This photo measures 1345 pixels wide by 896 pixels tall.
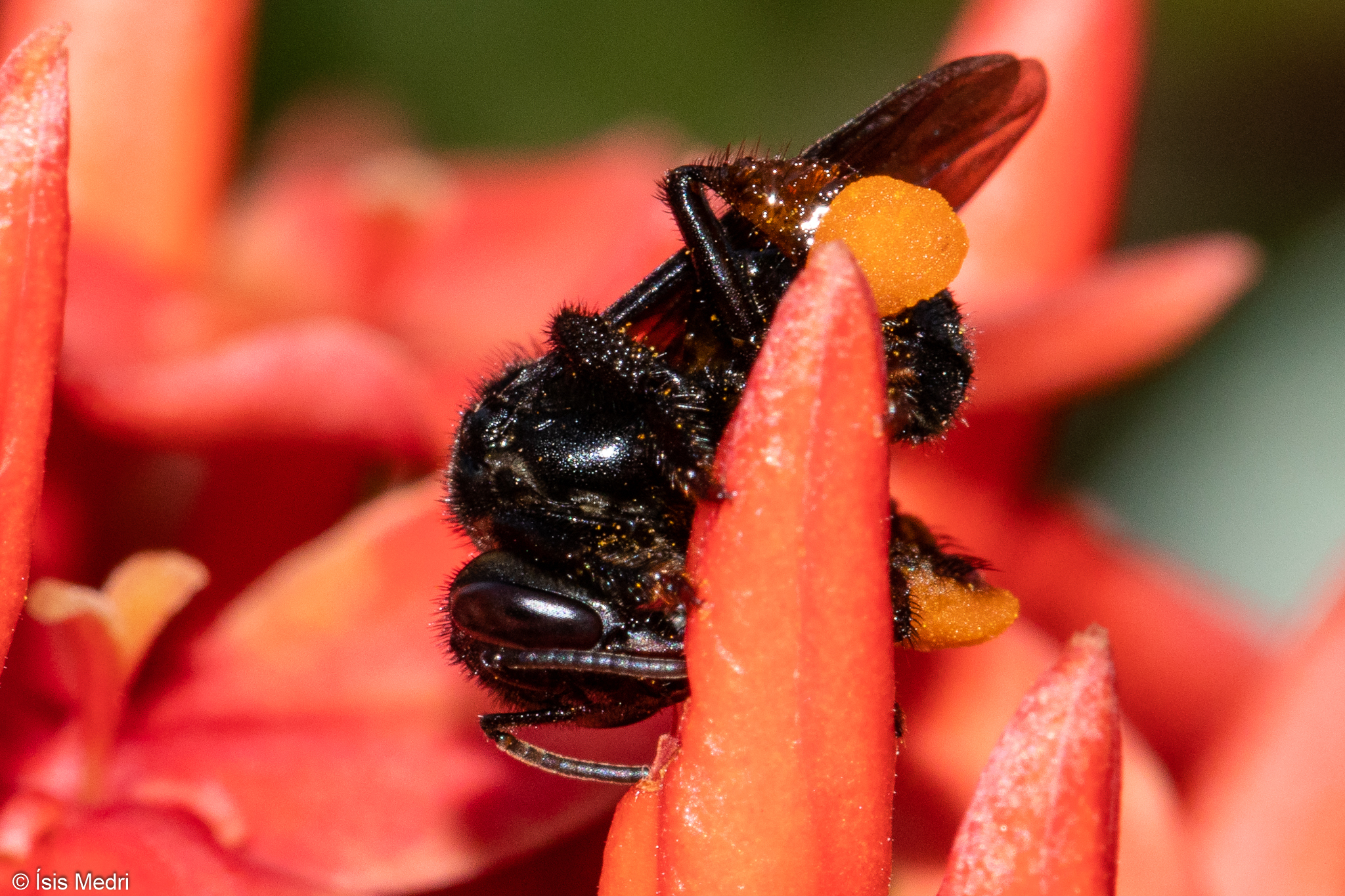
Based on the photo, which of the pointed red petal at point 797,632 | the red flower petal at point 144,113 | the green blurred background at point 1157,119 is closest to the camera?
the pointed red petal at point 797,632

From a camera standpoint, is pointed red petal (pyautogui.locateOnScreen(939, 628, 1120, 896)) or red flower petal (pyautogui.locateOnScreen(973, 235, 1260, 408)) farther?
red flower petal (pyautogui.locateOnScreen(973, 235, 1260, 408))

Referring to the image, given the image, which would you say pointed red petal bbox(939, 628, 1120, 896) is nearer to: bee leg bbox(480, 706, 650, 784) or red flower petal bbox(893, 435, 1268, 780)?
bee leg bbox(480, 706, 650, 784)

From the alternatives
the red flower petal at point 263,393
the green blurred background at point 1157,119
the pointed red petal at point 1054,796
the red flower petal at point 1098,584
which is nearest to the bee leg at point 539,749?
the pointed red petal at point 1054,796

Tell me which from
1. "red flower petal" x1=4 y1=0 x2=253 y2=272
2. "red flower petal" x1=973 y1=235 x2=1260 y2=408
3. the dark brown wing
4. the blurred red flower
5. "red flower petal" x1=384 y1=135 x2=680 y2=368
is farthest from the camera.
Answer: "red flower petal" x1=384 y1=135 x2=680 y2=368

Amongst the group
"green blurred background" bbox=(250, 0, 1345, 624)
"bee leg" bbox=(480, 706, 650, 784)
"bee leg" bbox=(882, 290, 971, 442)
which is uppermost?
"green blurred background" bbox=(250, 0, 1345, 624)

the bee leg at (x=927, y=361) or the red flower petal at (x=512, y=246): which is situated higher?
the red flower petal at (x=512, y=246)

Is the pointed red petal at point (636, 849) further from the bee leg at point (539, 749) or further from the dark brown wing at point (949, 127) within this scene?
the dark brown wing at point (949, 127)

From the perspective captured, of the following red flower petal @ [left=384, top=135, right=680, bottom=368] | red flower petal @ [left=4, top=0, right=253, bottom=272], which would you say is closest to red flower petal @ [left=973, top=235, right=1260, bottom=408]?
red flower petal @ [left=384, top=135, right=680, bottom=368]
